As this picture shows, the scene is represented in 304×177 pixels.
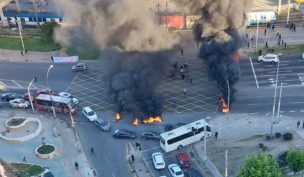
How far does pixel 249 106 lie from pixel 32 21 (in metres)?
43.4

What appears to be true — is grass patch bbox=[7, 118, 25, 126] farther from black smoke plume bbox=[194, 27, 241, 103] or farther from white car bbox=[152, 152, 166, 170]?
black smoke plume bbox=[194, 27, 241, 103]

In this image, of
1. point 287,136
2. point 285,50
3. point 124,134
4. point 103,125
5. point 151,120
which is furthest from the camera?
point 285,50

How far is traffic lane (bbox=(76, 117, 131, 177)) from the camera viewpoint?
1896 inches

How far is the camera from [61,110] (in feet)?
190

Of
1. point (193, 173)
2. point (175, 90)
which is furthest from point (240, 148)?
point (175, 90)

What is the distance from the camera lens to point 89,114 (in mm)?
55844

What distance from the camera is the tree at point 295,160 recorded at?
42.5 meters

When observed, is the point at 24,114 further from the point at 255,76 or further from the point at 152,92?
the point at 255,76

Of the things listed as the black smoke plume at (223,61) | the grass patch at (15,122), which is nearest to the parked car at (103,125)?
the grass patch at (15,122)

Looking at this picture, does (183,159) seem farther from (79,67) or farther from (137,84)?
(79,67)

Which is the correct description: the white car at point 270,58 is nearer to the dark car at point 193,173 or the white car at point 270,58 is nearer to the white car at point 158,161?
the white car at point 158,161

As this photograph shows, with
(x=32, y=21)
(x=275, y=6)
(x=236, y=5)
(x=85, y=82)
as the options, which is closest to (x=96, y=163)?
(x=85, y=82)

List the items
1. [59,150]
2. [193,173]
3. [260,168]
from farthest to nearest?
[59,150] → [193,173] → [260,168]

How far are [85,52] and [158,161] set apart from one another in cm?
2825
